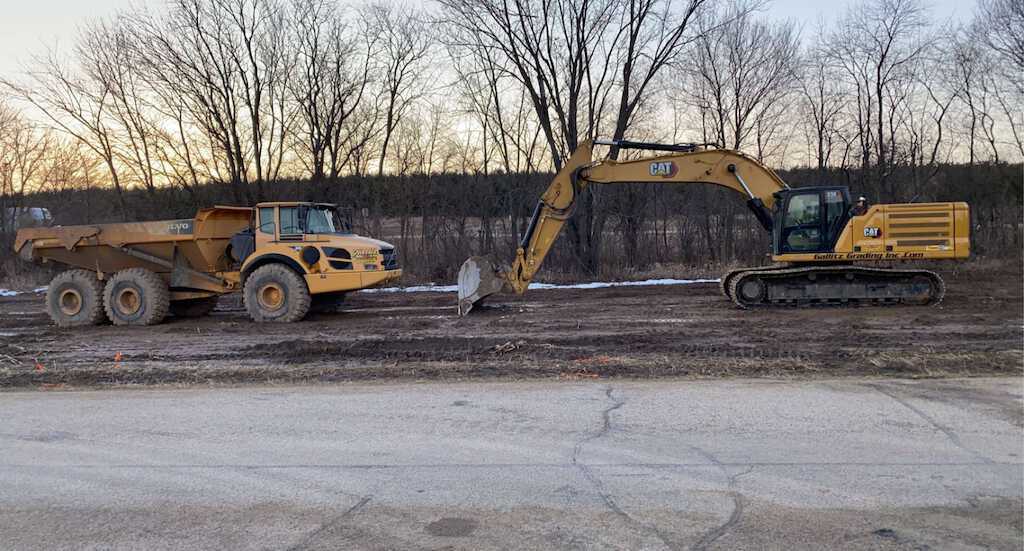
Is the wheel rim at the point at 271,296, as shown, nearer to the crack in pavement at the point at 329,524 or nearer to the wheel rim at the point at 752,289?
the wheel rim at the point at 752,289

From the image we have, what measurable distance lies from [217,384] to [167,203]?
63.6 feet

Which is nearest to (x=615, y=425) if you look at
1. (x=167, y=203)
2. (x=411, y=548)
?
(x=411, y=548)

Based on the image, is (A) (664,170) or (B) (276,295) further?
(A) (664,170)

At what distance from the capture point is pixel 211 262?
1508cm

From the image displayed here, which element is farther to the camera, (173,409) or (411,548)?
(173,409)

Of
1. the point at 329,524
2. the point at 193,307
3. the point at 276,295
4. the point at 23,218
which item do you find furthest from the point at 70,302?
the point at 23,218

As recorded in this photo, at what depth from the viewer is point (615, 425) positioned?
21.9 ft

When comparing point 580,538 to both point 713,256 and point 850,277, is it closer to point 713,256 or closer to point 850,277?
point 850,277

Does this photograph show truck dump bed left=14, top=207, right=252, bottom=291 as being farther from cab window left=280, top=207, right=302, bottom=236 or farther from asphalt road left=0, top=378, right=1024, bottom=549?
asphalt road left=0, top=378, right=1024, bottom=549

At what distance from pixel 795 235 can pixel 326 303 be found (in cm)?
947

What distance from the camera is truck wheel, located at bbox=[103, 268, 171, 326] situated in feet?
48.2

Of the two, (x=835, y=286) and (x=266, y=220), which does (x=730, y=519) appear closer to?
(x=835, y=286)

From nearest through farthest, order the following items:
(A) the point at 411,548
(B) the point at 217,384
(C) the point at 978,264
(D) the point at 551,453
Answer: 1. (A) the point at 411,548
2. (D) the point at 551,453
3. (B) the point at 217,384
4. (C) the point at 978,264

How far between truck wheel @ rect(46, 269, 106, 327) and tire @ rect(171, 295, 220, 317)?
5.02ft
